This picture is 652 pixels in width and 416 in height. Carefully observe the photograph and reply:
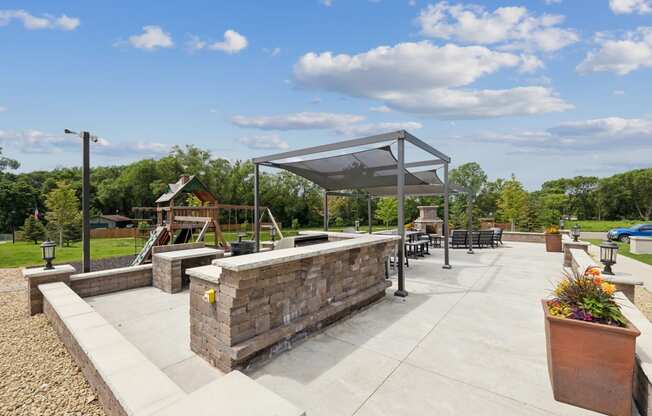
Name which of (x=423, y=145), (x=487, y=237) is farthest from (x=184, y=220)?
(x=487, y=237)

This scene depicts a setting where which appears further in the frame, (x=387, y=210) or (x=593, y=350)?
(x=387, y=210)

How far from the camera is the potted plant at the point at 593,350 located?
6.56ft

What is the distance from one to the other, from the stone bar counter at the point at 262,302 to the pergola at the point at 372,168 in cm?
193

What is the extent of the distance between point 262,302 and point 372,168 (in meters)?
5.37

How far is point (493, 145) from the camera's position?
13.9 meters

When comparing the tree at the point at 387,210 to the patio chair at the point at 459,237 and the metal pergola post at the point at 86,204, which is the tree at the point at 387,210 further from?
the metal pergola post at the point at 86,204

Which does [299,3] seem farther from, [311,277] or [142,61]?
[311,277]

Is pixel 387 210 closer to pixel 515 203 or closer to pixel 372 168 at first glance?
pixel 515 203

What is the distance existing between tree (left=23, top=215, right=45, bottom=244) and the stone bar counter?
2583 cm

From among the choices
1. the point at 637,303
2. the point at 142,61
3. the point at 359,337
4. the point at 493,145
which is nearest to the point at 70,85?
the point at 142,61

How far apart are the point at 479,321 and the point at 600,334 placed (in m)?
1.98

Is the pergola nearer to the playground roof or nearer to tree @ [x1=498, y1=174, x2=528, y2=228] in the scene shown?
the playground roof

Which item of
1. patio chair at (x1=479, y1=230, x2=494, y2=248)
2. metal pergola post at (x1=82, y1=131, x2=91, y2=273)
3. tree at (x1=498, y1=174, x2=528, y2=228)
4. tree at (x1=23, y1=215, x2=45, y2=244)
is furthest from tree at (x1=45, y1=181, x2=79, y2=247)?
tree at (x1=498, y1=174, x2=528, y2=228)

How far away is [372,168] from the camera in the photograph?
24.6 ft
